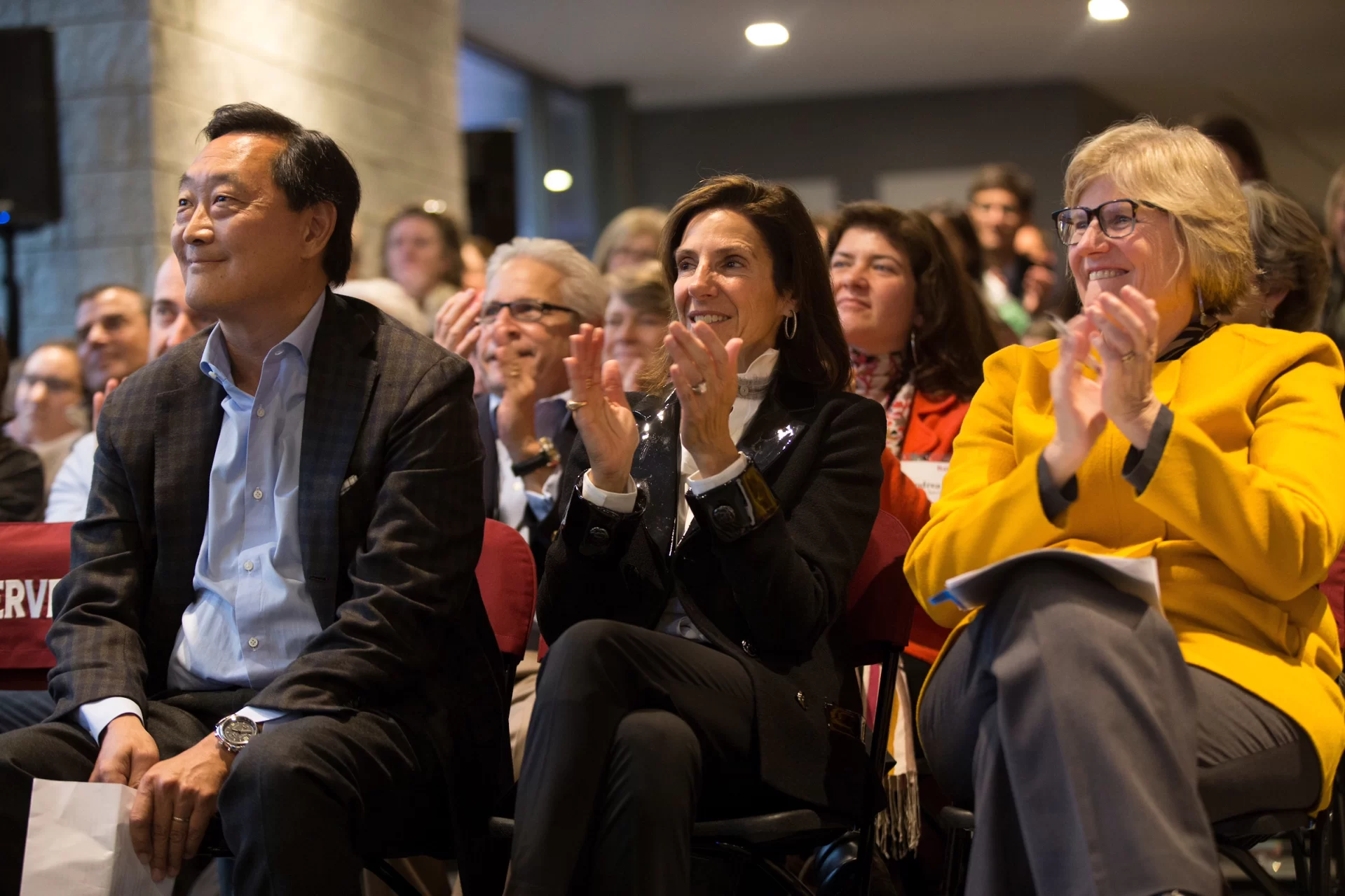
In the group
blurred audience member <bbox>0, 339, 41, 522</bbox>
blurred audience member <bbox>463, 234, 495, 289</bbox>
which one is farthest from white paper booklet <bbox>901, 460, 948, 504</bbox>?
blurred audience member <bbox>463, 234, 495, 289</bbox>

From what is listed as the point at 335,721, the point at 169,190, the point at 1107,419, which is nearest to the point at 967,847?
the point at 1107,419

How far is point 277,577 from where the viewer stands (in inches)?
91.3

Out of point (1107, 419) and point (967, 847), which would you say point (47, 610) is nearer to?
point (967, 847)

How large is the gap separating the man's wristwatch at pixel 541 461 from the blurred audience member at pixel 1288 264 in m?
1.55

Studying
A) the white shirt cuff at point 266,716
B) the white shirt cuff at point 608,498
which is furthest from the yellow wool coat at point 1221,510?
the white shirt cuff at point 266,716

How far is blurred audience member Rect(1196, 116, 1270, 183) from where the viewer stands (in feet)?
14.2

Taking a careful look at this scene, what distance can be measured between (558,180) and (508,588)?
9.74 m

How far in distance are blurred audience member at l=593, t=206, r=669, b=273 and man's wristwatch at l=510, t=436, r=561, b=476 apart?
1468 millimetres

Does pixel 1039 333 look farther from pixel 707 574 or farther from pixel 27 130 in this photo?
pixel 27 130

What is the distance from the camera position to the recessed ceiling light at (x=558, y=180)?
11.7 meters

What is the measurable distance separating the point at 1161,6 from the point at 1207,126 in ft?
19.6

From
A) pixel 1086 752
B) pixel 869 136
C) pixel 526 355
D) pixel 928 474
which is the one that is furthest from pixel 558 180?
pixel 1086 752

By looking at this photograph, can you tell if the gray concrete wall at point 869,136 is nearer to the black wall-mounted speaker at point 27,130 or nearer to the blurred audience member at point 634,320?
the black wall-mounted speaker at point 27,130

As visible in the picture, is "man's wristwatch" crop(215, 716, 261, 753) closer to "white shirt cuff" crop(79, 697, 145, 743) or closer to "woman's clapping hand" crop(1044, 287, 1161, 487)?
"white shirt cuff" crop(79, 697, 145, 743)
